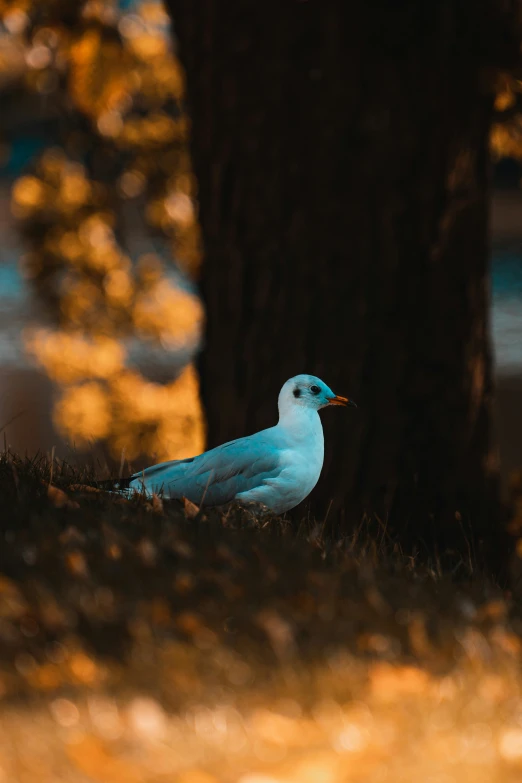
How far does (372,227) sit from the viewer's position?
5504mm

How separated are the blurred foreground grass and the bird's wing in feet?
2.28

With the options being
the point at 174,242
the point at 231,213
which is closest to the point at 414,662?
the point at 231,213

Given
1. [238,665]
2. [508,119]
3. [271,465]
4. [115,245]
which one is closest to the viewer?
[238,665]

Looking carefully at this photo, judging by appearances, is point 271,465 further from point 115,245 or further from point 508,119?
point 115,245

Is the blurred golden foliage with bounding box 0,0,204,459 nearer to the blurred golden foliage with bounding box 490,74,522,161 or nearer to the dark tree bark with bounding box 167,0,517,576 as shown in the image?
the blurred golden foliage with bounding box 490,74,522,161

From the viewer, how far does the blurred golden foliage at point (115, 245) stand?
12.4 m

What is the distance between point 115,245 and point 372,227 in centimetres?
870

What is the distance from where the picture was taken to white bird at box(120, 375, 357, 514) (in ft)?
13.9

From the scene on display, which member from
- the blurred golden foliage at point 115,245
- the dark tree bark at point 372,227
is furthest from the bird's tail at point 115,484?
the blurred golden foliage at point 115,245

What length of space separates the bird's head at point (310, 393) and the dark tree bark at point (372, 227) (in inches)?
49.8

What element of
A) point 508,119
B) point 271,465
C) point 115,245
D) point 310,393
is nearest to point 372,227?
point 508,119

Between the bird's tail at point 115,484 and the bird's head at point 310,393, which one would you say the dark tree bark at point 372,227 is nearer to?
the bird's head at point 310,393

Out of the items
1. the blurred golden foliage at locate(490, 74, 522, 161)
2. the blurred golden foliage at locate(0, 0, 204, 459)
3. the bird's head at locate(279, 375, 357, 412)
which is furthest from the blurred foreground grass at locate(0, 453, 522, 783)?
the blurred golden foliage at locate(0, 0, 204, 459)

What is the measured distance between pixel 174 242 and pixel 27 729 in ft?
36.6
